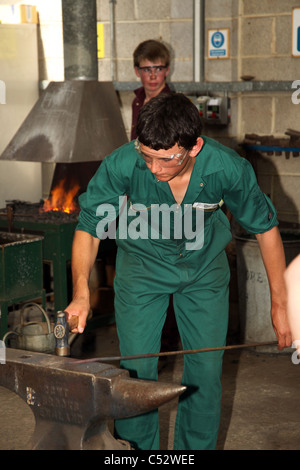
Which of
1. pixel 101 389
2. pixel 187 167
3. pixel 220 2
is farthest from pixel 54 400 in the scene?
pixel 220 2

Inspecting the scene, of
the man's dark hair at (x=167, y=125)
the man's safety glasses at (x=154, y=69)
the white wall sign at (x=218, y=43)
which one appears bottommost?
the man's dark hair at (x=167, y=125)

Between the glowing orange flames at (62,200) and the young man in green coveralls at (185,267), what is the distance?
210 centimetres

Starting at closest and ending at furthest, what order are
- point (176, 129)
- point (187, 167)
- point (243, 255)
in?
point (176, 129), point (187, 167), point (243, 255)

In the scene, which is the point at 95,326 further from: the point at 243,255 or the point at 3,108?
the point at 3,108

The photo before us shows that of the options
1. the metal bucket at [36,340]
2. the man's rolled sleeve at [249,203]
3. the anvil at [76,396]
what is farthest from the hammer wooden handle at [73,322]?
the metal bucket at [36,340]

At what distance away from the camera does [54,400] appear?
1.92m

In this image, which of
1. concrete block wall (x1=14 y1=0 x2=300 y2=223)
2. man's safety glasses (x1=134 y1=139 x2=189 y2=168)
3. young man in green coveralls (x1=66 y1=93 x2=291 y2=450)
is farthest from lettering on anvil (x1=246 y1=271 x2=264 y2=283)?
man's safety glasses (x1=134 y1=139 x2=189 y2=168)

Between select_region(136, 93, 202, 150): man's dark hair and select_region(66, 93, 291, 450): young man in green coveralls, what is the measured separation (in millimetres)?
176

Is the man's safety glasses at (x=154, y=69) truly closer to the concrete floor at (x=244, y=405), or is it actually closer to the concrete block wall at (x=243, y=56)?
the concrete block wall at (x=243, y=56)

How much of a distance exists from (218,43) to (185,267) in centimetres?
300

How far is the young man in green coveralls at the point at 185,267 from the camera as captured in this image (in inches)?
98.3

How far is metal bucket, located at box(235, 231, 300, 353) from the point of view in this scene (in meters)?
4.40

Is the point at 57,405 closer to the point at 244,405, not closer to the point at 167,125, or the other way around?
the point at 167,125
